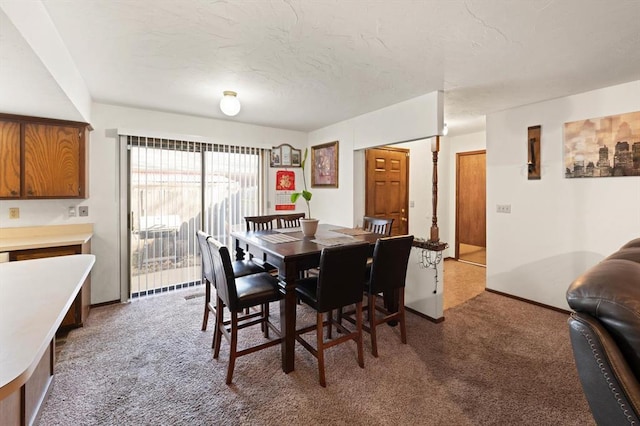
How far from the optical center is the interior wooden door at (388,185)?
4.36 m

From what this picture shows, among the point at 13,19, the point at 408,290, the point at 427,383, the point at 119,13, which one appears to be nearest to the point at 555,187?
the point at 408,290

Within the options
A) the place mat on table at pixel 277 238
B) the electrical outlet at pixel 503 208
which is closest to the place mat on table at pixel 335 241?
the place mat on table at pixel 277 238

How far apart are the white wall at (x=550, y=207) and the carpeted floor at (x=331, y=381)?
2.52ft

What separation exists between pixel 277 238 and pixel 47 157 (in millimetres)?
2436

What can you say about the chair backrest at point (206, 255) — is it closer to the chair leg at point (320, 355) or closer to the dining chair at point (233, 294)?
the dining chair at point (233, 294)

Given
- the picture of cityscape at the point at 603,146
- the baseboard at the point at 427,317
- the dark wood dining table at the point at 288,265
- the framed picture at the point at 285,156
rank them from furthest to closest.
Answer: the framed picture at the point at 285,156, the baseboard at the point at 427,317, the picture of cityscape at the point at 603,146, the dark wood dining table at the point at 288,265

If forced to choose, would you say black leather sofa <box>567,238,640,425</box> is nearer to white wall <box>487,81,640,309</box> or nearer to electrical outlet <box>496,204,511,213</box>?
white wall <box>487,81,640,309</box>

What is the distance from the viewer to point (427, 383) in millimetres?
2037

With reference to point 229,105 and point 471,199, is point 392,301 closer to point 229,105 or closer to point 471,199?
point 229,105

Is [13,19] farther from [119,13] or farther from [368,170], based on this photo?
[368,170]

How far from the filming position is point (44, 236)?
308 centimetres

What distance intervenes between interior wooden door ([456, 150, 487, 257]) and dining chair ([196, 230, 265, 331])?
13.5 ft

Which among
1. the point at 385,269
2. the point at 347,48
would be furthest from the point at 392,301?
the point at 347,48

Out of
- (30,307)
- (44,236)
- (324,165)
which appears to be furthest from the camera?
(324,165)
